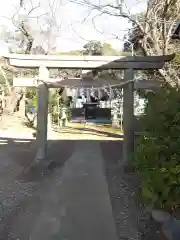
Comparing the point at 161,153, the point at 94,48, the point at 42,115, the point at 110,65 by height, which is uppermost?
the point at 94,48

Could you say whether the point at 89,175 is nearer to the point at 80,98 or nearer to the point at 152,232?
the point at 152,232

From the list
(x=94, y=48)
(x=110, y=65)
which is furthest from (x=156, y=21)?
(x=94, y=48)

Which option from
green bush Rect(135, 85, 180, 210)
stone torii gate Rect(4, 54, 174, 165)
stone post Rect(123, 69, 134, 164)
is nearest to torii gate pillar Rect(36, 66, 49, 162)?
stone torii gate Rect(4, 54, 174, 165)

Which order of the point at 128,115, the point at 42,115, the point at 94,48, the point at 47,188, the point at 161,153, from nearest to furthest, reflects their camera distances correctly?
the point at 161,153, the point at 47,188, the point at 128,115, the point at 42,115, the point at 94,48

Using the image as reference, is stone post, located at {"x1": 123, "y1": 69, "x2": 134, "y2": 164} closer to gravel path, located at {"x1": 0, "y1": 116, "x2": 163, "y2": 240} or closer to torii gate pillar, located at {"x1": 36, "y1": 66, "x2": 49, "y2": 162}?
gravel path, located at {"x1": 0, "y1": 116, "x2": 163, "y2": 240}

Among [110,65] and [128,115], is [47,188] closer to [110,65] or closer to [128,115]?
[128,115]

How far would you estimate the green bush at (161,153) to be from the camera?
4.00 m

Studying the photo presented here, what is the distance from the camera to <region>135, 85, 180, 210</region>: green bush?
4.00 m

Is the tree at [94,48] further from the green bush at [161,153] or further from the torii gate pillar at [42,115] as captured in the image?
the green bush at [161,153]

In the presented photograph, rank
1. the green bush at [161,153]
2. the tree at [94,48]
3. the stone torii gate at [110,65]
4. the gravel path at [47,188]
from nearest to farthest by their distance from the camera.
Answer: the green bush at [161,153] < the gravel path at [47,188] < the stone torii gate at [110,65] < the tree at [94,48]

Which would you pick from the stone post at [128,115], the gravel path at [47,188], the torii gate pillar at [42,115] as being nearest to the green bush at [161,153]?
the gravel path at [47,188]

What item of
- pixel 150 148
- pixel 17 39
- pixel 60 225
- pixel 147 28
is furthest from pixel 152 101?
pixel 17 39

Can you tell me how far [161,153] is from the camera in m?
4.40

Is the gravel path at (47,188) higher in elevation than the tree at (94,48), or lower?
lower
